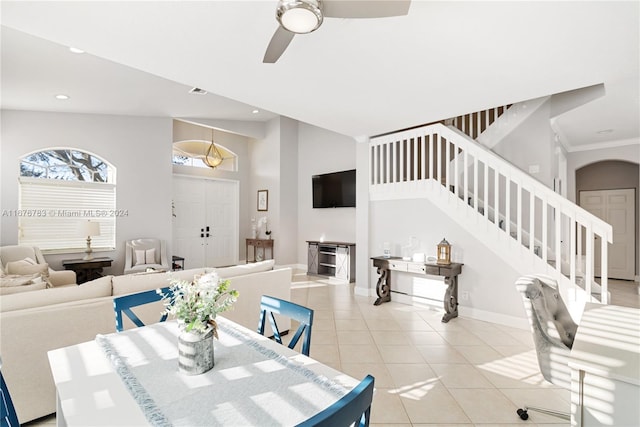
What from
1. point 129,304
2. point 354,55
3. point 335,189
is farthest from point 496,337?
point 335,189

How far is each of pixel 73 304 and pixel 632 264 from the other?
9036 millimetres

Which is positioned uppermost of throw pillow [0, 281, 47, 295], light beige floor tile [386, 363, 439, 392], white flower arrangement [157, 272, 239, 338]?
white flower arrangement [157, 272, 239, 338]

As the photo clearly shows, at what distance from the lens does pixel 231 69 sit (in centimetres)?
296

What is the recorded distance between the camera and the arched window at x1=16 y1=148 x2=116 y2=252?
17.6ft

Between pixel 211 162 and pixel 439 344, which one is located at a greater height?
pixel 211 162

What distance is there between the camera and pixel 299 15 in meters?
1.85

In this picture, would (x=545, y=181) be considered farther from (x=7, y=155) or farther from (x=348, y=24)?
(x=7, y=155)

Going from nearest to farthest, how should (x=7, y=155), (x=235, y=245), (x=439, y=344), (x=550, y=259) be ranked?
(x=439, y=344)
(x=550, y=259)
(x=7, y=155)
(x=235, y=245)

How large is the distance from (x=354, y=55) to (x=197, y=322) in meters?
2.37

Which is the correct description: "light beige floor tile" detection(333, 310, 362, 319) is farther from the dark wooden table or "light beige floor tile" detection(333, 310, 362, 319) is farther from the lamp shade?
the lamp shade

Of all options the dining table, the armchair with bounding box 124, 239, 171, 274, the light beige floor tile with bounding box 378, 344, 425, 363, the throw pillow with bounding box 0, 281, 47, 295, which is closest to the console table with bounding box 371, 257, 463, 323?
the light beige floor tile with bounding box 378, 344, 425, 363

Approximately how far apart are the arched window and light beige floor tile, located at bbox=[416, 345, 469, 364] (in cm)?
556

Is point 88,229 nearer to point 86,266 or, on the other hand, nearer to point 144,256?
point 86,266

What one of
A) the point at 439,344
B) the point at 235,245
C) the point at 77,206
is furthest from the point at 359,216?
the point at 77,206
